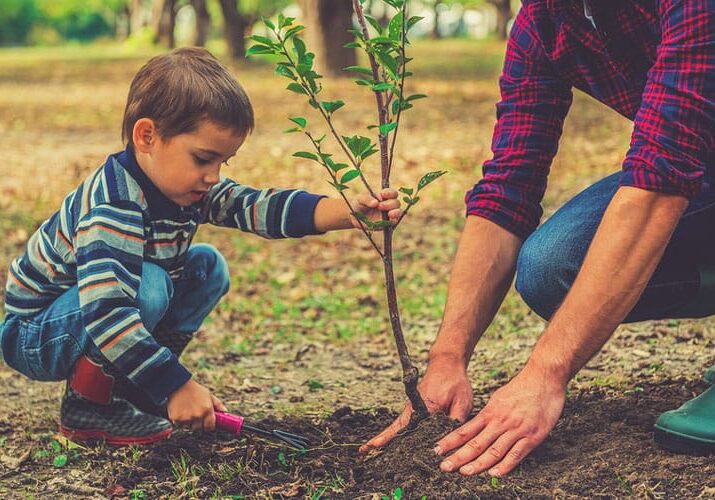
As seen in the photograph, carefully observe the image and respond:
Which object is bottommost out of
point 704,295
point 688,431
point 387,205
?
point 688,431

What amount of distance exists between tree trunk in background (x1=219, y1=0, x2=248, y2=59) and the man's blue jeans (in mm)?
17908

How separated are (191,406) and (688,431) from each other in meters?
1.30

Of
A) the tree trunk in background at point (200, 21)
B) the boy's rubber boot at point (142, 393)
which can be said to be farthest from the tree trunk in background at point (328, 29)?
the tree trunk in background at point (200, 21)

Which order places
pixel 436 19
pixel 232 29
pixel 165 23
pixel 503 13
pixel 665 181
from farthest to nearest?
pixel 436 19 < pixel 503 13 < pixel 165 23 < pixel 232 29 < pixel 665 181

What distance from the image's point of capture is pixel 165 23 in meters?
29.9

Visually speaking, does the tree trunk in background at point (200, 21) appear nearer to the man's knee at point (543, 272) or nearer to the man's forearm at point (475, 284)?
the man's forearm at point (475, 284)

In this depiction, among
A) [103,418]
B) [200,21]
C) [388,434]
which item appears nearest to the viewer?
[388,434]

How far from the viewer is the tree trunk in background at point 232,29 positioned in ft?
66.0

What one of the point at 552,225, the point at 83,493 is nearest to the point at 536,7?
the point at 552,225

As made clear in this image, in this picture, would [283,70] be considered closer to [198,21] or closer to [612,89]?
[612,89]

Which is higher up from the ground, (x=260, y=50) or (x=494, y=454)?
(x=260, y=50)

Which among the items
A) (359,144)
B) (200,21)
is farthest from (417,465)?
(200,21)

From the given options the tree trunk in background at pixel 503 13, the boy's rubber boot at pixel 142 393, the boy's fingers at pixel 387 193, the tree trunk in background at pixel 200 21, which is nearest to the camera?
the boy's fingers at pixel 387 193

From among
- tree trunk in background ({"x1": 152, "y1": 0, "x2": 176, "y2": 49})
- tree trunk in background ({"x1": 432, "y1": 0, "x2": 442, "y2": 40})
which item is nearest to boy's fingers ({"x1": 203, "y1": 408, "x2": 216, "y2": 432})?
tree trunk in background ({"x1": 152, "y1": 0, "x2": 176, "y2": 49})
